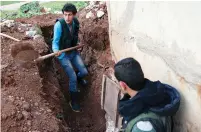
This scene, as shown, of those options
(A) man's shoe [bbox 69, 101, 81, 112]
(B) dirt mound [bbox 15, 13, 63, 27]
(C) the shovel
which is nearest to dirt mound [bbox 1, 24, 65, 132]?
(C) the shovel

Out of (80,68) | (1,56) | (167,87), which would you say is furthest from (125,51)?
(1,56)

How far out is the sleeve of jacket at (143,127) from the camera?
253 cm

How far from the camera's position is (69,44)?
233 inches

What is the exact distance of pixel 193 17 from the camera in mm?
2812

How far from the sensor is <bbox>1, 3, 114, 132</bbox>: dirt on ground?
467cm

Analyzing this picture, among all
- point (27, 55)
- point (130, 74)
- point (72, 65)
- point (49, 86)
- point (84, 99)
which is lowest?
point (84, 99)

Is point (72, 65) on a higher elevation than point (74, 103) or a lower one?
higher

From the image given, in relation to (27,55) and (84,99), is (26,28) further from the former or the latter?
(84,99)

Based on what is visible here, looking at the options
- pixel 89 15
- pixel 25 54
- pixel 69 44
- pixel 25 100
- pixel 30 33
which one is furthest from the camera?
pixel 89 15

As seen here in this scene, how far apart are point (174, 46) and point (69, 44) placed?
3.05 meters

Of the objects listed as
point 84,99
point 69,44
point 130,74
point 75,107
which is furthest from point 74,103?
point 130,74

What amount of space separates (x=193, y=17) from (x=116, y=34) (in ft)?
8.24

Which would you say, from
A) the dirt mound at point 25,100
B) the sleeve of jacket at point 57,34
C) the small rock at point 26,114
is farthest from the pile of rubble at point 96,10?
the small rock at point 26,114

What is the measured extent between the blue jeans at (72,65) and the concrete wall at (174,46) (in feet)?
5.59
